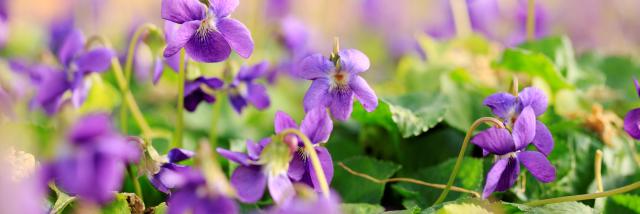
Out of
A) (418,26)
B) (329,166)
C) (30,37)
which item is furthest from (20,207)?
(418,26)

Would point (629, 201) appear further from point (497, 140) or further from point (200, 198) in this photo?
point (200, 198)

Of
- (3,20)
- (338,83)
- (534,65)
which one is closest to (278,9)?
(3,20)

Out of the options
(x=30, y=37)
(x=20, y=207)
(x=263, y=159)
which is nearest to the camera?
(x=20, y=207)

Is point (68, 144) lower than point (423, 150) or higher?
higher

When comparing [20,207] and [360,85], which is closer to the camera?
[20,207]

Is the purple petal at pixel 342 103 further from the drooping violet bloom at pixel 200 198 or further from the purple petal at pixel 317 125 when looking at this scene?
the drooping violet bloom at pixel 200 198

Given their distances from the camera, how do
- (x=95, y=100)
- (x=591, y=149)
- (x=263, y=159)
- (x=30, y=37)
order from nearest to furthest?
(x=263, y=159)
(x=591, y=149)
(x=95, y=100)
(x=30, y=37)

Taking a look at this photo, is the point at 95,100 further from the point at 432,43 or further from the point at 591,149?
the point at 591,149

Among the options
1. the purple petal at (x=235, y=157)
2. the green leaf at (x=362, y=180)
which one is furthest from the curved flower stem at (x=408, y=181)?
the purple petal at (x=235, y=157)
